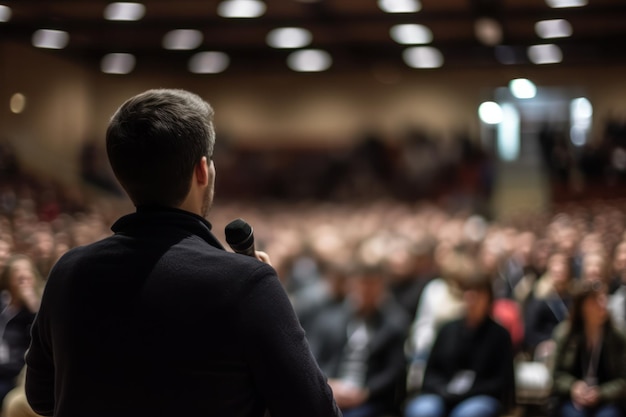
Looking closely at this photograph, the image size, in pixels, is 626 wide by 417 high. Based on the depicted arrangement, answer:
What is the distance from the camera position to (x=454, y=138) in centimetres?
1950

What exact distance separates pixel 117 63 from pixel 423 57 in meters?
7.44

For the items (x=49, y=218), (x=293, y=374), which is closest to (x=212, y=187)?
(x=293, y=374)

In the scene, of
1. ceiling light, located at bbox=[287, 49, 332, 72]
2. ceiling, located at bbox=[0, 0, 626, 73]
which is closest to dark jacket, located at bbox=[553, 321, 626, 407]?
ceiling, located at bbox=[0, 0, 626, 73]

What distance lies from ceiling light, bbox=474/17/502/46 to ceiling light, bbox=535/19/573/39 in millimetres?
771

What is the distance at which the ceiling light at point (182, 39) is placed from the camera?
17.0 metres

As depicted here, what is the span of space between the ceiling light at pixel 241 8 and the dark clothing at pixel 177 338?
1341cm

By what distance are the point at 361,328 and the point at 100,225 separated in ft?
14.3

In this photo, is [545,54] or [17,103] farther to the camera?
[545,54]

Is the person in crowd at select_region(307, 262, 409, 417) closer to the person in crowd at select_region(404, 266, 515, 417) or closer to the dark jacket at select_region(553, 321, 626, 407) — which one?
the person in crowd at select_region(404, 266, 515, 417)

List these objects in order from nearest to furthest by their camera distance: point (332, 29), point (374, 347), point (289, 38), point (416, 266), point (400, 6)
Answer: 1. point (374, 347)
2. point (416, 266)
3. point (400, 6)
4. point (332, 29)
5. point (289, 38)

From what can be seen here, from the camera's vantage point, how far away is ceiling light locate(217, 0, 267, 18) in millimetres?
14344

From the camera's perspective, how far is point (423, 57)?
19.5 metres

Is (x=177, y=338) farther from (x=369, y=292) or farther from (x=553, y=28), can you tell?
(x=553, y=28)

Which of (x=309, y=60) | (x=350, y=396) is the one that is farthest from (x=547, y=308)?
(x=309, y=60)
